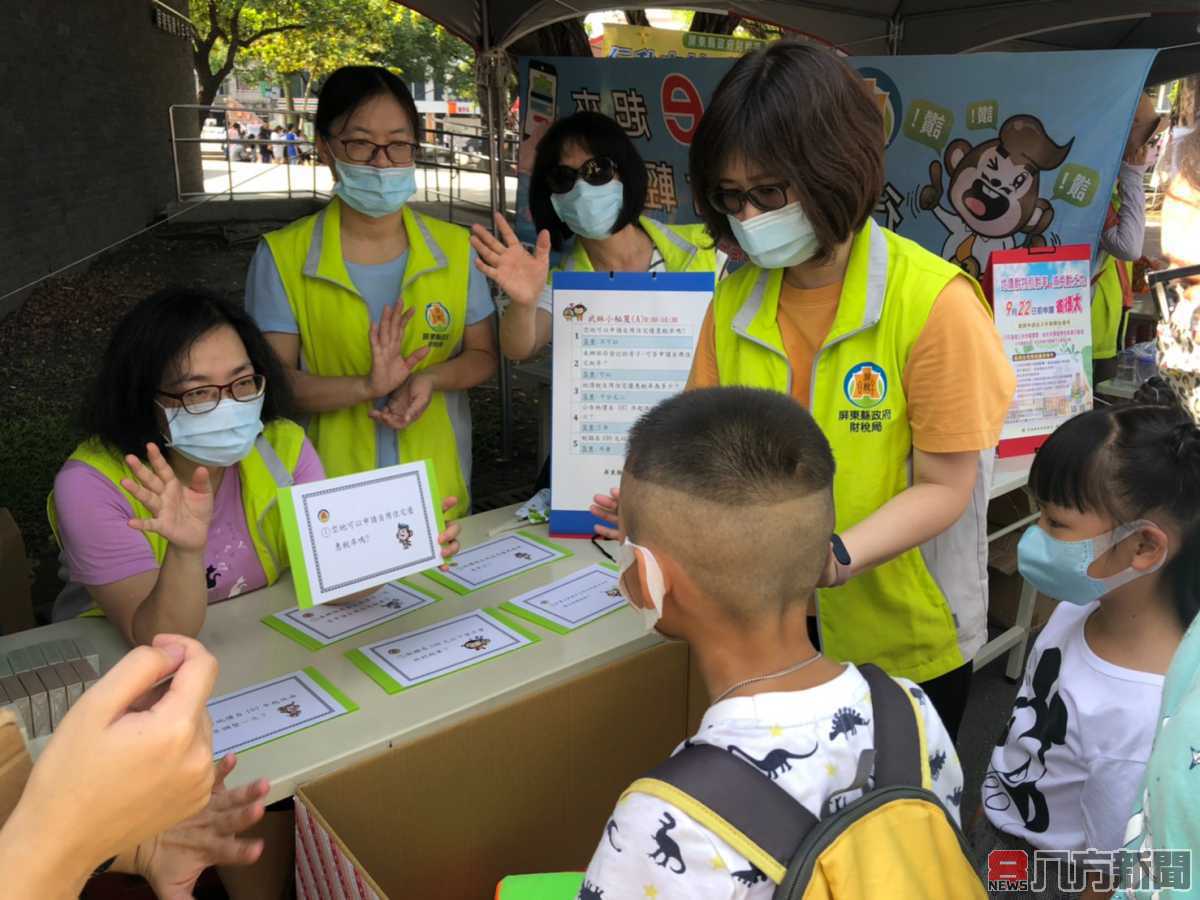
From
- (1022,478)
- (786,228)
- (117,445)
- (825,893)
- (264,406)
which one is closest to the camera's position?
(825,893)

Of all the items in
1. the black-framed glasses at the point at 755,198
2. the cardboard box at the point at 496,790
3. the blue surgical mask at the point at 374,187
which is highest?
the blue surgical mask at the point at 374,187

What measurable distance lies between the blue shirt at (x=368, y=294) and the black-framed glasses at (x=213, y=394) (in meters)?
0.52

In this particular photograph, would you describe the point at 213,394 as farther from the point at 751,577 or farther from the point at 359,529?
the point at 751,577

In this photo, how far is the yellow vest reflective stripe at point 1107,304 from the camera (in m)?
3.99

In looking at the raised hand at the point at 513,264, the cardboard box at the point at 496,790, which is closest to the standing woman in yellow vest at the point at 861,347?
the cardboard box at the point at 496,790

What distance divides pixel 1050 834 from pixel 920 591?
1.74ft

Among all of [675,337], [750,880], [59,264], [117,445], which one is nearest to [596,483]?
[675,337]

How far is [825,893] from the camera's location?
2.91 feet

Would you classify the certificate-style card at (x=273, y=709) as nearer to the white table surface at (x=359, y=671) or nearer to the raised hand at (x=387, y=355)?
the white table surface at (x=359, y=671)

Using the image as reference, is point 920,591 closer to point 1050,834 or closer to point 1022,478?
point 1050,834

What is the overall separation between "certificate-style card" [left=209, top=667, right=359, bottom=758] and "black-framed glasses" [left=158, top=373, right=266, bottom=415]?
57 cm

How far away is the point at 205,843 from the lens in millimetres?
1248

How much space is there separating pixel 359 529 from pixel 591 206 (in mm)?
1371

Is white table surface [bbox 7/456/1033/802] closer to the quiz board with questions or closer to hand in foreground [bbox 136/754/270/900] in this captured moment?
hand in foreground [bbox 136/754/270/900]
